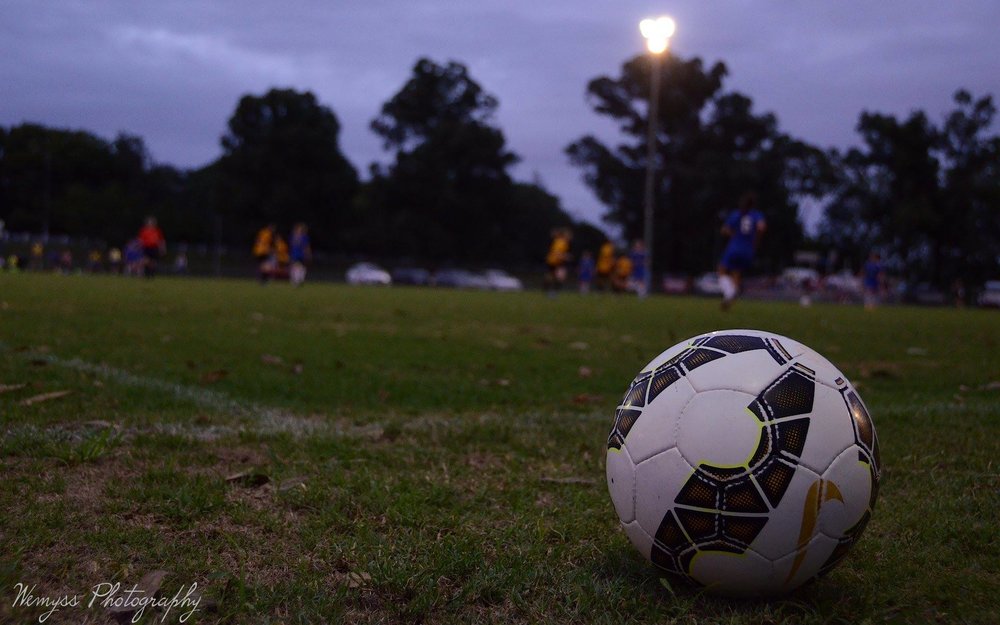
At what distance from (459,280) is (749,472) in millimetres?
61982

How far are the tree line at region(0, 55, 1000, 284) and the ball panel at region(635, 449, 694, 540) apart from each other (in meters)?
54.8

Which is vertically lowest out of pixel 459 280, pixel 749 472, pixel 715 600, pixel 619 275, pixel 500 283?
pixel 715 600

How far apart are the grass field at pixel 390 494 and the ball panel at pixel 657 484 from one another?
0.24 metres

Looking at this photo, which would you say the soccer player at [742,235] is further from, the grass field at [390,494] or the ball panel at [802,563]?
the ball panel at [802,563]

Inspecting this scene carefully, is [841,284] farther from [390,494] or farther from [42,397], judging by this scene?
[390,494]

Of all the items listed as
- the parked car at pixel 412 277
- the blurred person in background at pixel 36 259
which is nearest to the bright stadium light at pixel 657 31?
the parked car at pixel 412 277

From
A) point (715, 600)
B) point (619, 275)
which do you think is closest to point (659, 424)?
point (715, 600)

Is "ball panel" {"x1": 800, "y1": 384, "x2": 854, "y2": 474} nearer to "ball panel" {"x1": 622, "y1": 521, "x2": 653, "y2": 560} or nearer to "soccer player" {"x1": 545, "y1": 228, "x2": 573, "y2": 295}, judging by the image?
"ball panel" {"x1": 622, "y1": 521, "x2": 653, "y2": 560}

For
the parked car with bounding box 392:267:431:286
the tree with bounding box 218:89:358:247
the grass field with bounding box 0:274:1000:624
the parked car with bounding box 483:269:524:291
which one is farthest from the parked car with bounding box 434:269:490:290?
the grass field with bounding box 0:274:1000:624

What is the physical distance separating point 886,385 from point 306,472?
16.3ft

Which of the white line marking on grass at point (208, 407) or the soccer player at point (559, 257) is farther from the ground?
the soccer player at point (559, 257)

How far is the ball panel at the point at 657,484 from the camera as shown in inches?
95.2

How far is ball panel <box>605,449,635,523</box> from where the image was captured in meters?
2.55

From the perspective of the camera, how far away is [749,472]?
2.33 m
